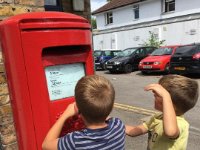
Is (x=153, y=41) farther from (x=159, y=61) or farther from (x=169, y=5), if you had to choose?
(x=159, y=61)

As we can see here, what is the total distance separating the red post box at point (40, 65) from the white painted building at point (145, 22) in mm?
19185

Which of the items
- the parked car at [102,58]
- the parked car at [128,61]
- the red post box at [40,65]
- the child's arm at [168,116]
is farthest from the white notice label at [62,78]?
the parked car at [102,58]

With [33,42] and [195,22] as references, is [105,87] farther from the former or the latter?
[195,22]

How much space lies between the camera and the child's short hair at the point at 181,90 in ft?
6.39

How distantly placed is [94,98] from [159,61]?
13.0 m

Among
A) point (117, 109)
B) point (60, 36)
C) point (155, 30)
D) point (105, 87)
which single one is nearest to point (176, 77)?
point (105, 87)

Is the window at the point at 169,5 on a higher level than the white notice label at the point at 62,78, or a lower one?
higher

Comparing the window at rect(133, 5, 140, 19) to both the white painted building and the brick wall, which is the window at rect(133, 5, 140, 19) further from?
the brick wall

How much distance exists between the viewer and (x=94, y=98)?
5.20 ft

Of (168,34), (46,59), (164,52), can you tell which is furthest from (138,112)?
(168,34)

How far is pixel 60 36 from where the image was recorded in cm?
180

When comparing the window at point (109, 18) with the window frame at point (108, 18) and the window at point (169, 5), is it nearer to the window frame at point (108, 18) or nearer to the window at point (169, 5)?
the window frame at point (108, 18)

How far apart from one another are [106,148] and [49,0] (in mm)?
2477

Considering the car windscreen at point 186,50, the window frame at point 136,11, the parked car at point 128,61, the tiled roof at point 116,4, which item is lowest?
the parked car at point 128,61
